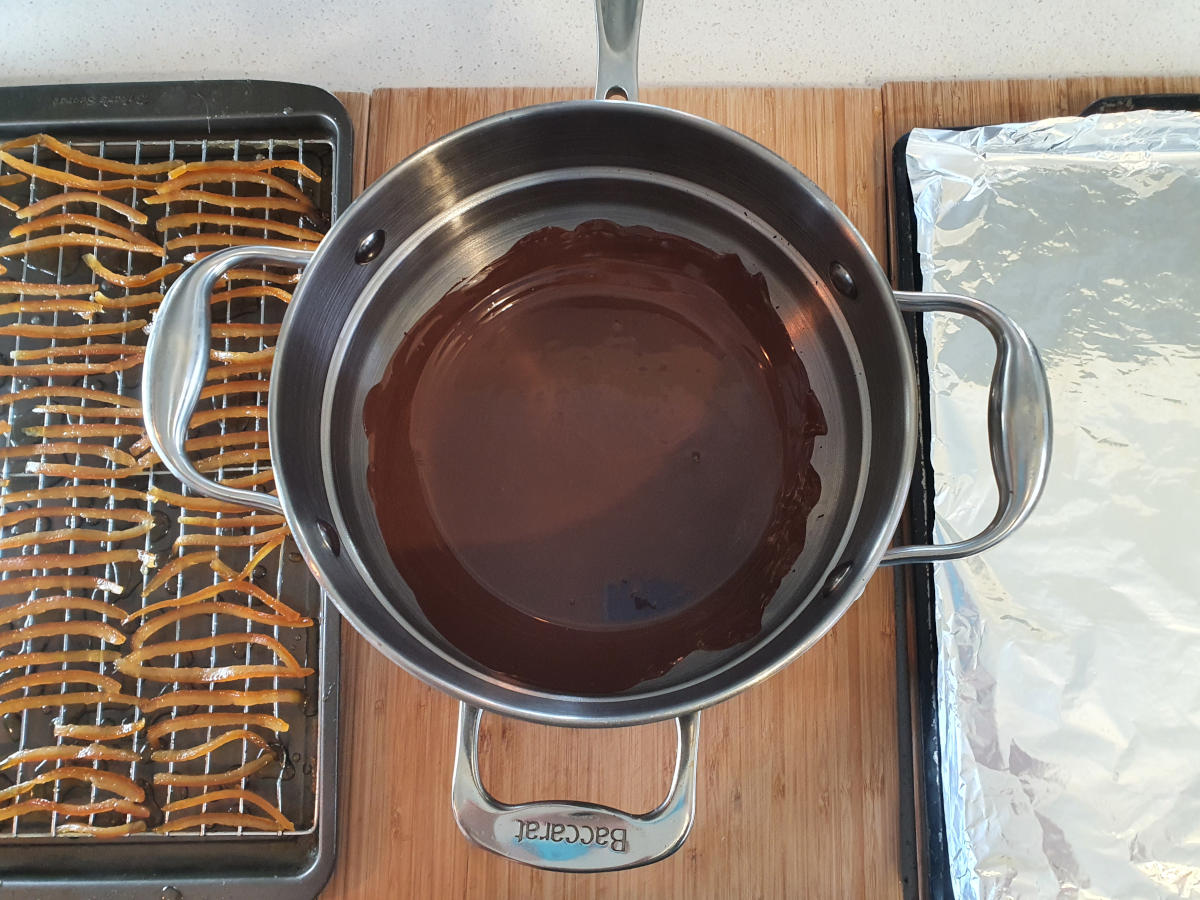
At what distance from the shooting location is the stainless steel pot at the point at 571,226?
44 cm

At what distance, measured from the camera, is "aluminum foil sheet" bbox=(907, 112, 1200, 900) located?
556mm

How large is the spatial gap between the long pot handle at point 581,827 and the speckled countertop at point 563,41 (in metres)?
0.56

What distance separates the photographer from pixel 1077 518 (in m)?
0.59

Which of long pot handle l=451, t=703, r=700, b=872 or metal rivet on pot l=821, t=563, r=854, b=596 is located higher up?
metal rivet on pot l=821, t=563, r=854, b=596

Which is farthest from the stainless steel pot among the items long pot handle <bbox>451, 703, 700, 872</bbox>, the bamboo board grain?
the bamboo board grain

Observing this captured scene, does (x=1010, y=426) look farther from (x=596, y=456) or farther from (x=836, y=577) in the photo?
(x=596, y=456)

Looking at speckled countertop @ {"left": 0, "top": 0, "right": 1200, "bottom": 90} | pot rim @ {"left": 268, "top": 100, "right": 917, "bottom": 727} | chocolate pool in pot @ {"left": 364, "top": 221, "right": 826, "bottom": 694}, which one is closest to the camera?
pot rim @ {"left": 268, "top": 100, "right": 917, "bottom": 727}

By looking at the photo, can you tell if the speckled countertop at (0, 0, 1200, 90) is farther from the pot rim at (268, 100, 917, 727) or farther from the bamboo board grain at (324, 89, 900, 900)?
the bamboo board grain at (324, 89, 900, 900)

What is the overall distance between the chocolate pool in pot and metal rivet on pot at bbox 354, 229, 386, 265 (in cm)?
7

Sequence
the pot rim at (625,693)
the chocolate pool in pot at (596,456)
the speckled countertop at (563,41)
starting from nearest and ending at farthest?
the pot rim at (625,693) < the chocolate pool in pot at (596,456) < the speckled countertop at (563,41)

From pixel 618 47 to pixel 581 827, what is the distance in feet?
1.67

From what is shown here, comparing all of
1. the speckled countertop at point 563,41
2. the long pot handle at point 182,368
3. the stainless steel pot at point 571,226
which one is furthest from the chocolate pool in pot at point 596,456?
the speckled countertop at point 563,41

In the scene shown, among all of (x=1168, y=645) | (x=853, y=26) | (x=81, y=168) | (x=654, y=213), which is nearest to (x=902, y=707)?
(x=1168, y=645)

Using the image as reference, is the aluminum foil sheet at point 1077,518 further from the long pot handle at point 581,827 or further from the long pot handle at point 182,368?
the long pot handle at point 182,368
